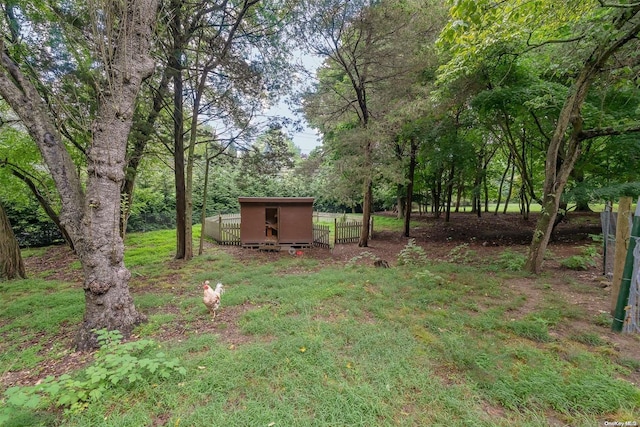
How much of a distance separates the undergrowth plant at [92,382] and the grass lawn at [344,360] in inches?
0.9

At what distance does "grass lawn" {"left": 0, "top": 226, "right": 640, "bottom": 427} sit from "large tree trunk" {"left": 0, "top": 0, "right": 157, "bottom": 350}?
0.50 m

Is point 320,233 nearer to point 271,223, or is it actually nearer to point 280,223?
point 280,223

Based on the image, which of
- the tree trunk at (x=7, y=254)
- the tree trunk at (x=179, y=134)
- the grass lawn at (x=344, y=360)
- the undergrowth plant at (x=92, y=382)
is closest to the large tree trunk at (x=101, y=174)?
the grass lawn at (x=344, y=360)

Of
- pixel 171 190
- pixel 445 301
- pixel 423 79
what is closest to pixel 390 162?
pixel 423 79

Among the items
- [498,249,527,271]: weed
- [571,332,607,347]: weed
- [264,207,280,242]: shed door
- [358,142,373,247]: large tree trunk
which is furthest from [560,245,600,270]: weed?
[264,207,280,242]: shed door

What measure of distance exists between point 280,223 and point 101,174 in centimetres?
766

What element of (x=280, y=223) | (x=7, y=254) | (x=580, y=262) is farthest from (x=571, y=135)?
(x=7, y=254)

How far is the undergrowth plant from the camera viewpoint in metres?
1.98

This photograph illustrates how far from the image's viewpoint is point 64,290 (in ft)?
18.9

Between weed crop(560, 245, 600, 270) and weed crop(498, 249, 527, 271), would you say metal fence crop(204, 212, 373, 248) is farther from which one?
weed crop(560, 245, 600, 270)

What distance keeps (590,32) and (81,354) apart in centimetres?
875

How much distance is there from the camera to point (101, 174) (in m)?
3.39

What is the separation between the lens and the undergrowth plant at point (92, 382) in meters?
1.98

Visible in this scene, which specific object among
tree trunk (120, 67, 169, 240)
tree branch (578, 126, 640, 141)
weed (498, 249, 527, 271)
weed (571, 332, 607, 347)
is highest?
tree trunk (120, 67, 169, 240)
